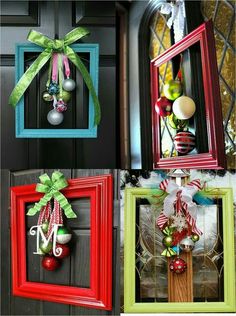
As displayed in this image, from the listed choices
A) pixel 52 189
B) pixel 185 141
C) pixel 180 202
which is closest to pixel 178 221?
pixel 180 202

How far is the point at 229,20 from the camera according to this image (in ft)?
2.89

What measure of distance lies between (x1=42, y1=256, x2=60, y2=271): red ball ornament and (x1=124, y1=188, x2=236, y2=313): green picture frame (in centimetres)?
14

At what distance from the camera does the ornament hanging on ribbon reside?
3.08ft

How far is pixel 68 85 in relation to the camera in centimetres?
96

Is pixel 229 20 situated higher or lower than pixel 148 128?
higher

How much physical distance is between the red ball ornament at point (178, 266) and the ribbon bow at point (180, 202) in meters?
0.06

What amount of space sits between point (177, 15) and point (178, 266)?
1.50ft

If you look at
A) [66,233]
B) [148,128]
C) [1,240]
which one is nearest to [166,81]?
[148,128]

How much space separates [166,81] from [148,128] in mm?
94

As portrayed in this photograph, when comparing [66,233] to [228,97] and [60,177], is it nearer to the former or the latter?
[60,177]

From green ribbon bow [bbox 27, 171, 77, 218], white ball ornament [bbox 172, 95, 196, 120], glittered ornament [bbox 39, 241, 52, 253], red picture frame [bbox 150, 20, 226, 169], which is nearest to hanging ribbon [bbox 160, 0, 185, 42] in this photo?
red picture frame [bbox 150, 20, 226, 169]

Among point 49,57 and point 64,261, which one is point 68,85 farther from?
→ point 64,261

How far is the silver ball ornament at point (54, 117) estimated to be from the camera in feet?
3.13

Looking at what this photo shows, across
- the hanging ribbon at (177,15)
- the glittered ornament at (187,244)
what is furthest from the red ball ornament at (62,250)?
the hanging ribbon at (177,15)
